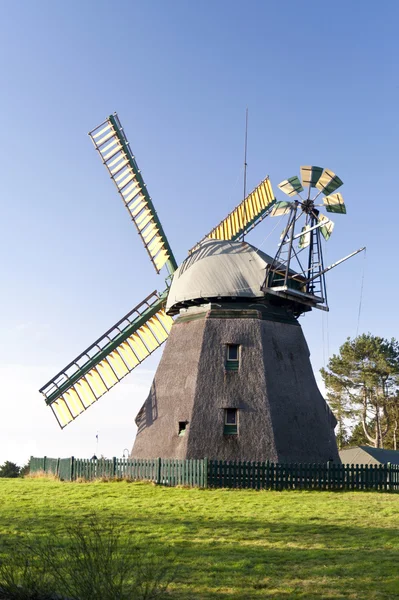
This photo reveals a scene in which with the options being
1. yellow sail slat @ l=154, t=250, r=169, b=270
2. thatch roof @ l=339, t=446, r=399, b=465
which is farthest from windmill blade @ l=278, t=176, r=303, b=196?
thatch roof @ l=339, t=446, r=399, b=465

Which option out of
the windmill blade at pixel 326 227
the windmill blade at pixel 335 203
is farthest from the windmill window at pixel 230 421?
the windmill blade at pixel 335 203

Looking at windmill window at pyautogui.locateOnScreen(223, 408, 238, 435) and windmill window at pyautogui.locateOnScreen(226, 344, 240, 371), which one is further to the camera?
windmill window at pyautogui.locateOnScreen(226, 344, 240, 371)

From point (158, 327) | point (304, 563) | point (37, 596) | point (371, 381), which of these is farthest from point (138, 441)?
point (371, 381)

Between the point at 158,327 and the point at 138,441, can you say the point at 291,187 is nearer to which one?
the point at 158,327

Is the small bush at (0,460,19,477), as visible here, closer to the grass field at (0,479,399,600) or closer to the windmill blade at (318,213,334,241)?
the grass field at (0,479,399,600)

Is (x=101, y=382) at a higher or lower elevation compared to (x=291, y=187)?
lower

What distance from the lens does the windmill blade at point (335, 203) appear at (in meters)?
24.0

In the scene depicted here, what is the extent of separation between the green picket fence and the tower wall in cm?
65

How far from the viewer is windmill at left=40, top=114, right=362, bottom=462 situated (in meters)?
22.0

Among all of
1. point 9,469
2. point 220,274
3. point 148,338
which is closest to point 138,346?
point 148,338

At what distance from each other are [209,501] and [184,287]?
9.16 meters

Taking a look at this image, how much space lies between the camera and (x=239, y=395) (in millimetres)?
22219

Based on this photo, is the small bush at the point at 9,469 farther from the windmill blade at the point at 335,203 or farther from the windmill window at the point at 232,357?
the windmill blade at the point at 335,203

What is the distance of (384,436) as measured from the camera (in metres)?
54.9
